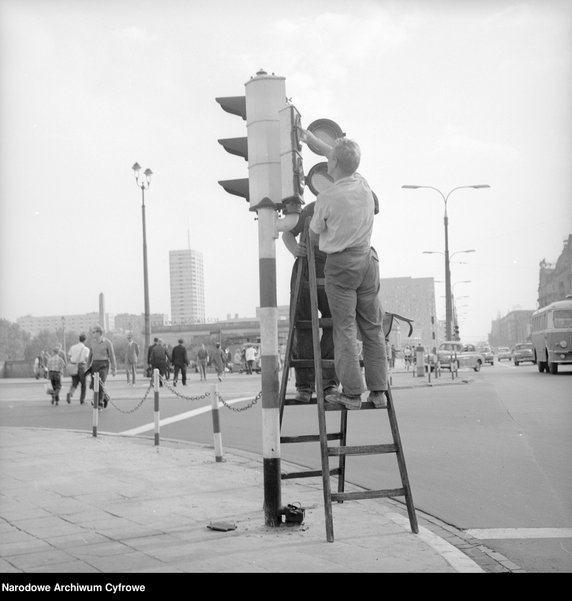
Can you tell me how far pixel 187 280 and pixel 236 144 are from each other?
45036 mm

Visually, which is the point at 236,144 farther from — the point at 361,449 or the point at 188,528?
the point at 188,528

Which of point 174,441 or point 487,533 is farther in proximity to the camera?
point 174,441

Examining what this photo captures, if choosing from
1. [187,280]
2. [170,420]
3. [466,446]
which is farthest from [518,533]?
[187,280]

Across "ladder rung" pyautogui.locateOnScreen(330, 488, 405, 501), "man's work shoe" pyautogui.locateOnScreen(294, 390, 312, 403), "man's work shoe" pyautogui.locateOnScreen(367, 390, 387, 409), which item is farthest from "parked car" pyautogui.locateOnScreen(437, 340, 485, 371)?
"ladder rung" pyautogui.locateOnScreen(330, 488, 405, 501)

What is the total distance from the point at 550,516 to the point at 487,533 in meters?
0.79

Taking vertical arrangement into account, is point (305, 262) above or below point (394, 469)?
above

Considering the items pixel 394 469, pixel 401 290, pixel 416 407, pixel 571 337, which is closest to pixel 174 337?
pixel 401 290

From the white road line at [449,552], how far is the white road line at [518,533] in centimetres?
36

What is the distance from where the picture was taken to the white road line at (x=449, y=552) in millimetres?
4172

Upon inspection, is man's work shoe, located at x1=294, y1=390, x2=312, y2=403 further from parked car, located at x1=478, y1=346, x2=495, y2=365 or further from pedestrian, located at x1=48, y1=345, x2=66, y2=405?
parked car, located at x1=478, y1=346, x2=495, y2=365

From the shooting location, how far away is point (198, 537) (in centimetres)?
486

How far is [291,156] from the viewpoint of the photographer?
5188 millimetres

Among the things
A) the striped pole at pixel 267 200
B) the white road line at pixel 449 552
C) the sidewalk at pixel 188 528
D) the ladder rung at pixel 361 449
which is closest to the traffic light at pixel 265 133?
the striped pole at pixel 267 200
